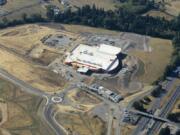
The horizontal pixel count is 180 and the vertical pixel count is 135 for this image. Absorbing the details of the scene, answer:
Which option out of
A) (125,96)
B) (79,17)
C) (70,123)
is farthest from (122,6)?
(70,123)

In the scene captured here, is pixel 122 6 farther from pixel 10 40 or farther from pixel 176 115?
pixel 176 115

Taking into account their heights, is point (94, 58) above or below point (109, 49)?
below

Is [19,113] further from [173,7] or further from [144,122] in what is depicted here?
[173,7]

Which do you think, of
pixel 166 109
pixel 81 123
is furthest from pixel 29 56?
pixel 166 109

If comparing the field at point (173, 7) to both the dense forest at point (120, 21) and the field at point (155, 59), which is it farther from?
the field at point (155, 59)

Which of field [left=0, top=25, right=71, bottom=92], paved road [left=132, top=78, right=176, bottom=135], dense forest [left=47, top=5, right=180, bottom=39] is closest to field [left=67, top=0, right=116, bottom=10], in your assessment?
dense forest [left=47, top=5, right=180, bottom=39]

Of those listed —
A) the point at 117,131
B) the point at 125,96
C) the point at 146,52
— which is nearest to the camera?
the point at 117,131
